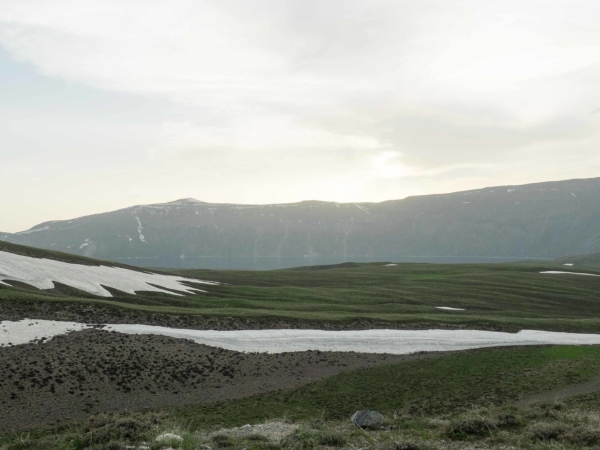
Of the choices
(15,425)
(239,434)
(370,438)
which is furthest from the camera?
(15,425)

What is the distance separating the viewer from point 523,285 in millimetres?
85000

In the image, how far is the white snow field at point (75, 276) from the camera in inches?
1922

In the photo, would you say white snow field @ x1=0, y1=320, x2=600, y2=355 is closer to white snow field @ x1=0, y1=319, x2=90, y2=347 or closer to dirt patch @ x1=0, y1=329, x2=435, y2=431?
white snow field @ x1=0, y1=319, x2=90, y2=347

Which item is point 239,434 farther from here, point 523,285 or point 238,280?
point 523,285

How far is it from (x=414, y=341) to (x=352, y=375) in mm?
11353

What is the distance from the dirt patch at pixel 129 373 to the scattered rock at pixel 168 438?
11.9 meters

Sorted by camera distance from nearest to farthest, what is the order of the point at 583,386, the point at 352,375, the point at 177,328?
1. the point at 583,386
2. the point at 352,375
3. the point at 177,328

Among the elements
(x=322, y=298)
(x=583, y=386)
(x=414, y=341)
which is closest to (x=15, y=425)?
(x=414, y=341)

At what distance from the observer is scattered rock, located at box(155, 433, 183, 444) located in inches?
574

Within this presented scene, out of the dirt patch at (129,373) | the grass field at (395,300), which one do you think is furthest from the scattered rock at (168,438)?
the grass field at (395,300)

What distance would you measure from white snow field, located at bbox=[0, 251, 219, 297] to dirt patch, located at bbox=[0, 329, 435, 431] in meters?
19.0

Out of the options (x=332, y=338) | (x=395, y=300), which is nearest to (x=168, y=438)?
(x=332, y=338)

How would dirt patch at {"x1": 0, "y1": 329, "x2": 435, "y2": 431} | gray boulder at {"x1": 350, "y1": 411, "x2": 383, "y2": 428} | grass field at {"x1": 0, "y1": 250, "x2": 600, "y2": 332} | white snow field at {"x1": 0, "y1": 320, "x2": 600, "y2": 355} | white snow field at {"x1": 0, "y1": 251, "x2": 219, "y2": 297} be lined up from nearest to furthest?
gray boulder at {"x1": 350, "y1": 411, "x2": 383, "y2": 428}
dirt patch at {"x1": 0, "y1": 329, "x2": 435, "y2": 431}
white snow field at {"x1": 0, "y1": 320, "x2": 600, "y2": 355}
grass field at {"x1": 0, "y1": 250, "x2": 600, "y2": 332}
white snow field at {"x1": 0, "y1": 251, "x2": 219, "y2": 297}

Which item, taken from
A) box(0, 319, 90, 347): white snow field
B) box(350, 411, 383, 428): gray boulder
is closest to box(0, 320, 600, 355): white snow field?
box(0, 319, 90, 347): white snow field
